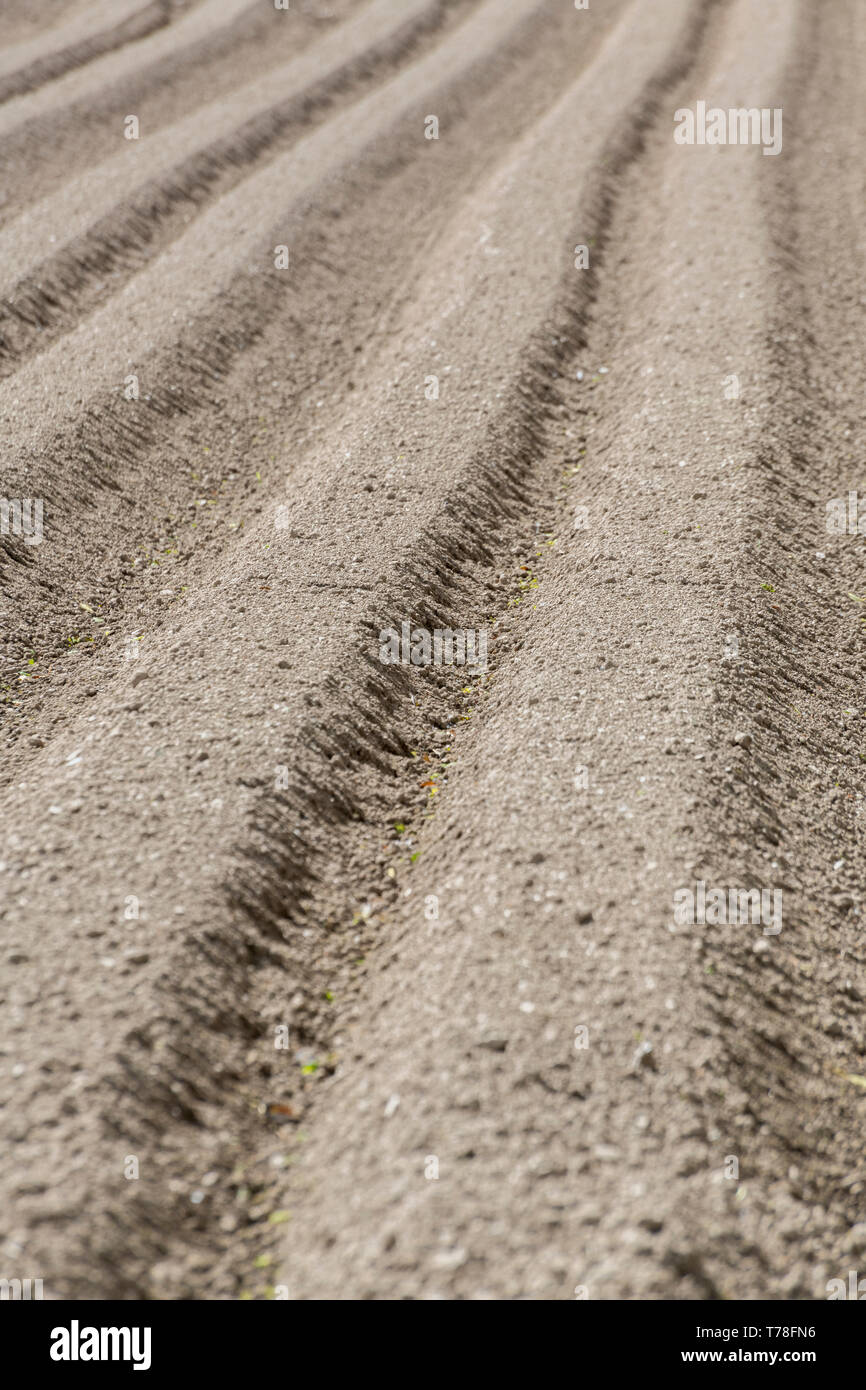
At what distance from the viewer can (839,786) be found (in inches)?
186

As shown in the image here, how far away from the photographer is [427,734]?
5.07m

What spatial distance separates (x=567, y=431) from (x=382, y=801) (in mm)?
3736

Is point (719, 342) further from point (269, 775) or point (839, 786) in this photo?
point (269, 775)

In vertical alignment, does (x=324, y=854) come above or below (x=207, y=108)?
below

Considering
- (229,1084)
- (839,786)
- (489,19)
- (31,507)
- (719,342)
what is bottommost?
(229,1084)

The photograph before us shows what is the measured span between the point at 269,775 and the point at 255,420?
12.6ft

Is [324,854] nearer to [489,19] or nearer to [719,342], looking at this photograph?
[719,342]

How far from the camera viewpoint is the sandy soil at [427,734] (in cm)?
315

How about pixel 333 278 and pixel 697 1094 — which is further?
pixel 333 278

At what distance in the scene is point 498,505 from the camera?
655 cm

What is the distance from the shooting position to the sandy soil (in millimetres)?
3146

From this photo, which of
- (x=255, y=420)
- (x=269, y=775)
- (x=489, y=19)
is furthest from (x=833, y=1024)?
(x=489, y=19)

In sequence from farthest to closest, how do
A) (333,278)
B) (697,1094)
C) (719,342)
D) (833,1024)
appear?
(333,278)
(719,342)
(833,1024)
(697,1094)

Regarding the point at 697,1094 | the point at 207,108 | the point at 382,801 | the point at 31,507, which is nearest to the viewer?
the point at 697,1094
